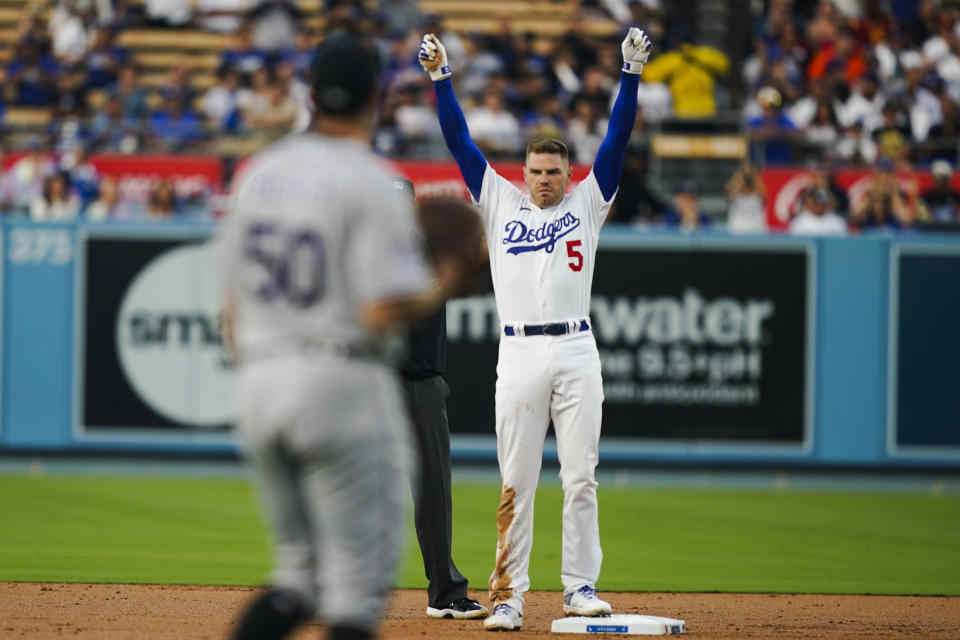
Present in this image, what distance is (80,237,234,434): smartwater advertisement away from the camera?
54.1 ft

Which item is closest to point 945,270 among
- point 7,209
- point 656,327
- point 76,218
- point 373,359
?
point 656,327

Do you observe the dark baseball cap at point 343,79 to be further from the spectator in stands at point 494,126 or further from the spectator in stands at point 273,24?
the spectator in stands at point 273,24

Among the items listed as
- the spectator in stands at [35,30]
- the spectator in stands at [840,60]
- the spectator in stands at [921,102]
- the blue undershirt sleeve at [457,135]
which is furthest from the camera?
the spectator in stands at [35,30]

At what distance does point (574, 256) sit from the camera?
25.6 feet

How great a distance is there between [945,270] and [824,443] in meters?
2.37

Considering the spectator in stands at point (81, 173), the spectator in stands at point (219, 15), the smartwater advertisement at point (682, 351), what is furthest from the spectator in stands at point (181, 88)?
the smartwater advertisement at point (682, 351)

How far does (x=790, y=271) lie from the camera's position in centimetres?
1684

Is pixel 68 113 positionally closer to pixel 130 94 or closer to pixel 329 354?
pixel 130 94

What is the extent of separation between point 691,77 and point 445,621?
13.4m

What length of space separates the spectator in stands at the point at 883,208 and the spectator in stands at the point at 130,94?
9.51 meters

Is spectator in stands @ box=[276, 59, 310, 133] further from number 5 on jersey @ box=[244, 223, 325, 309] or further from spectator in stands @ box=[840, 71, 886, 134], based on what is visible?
number 5 on jersey @ box=[244, 223, 325, 309]

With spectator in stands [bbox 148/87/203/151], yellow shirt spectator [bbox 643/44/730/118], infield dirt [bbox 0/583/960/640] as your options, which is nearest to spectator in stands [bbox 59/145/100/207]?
spectator in stands [bbox 148/87/203/151]

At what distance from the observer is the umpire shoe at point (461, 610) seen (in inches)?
316

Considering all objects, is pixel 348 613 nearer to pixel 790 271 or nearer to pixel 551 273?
pixel 551 273
